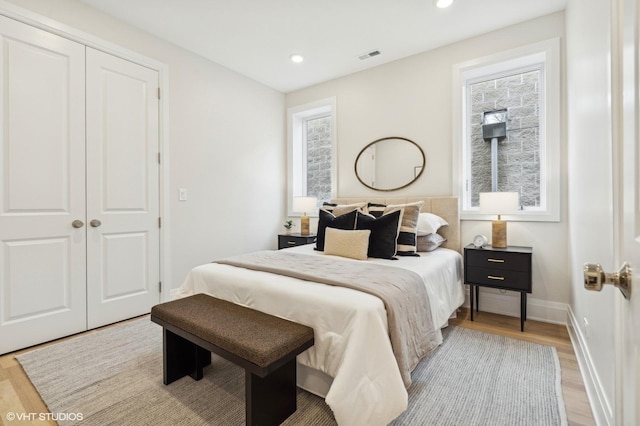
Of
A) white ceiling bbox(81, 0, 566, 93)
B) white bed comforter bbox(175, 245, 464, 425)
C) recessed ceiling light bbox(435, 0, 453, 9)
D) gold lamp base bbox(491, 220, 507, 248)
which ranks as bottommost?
white bed comforter bbox(175, 245, 464, 425)

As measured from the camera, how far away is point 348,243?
253 centimetres

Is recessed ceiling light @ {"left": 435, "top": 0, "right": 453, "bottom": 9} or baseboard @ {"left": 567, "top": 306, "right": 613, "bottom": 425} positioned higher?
recessed ceiling light @ {"left": 435, "top": 0, "right": 453, "bottom": 9}

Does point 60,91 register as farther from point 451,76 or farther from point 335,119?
point 451,76

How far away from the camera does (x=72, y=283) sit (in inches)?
96.8

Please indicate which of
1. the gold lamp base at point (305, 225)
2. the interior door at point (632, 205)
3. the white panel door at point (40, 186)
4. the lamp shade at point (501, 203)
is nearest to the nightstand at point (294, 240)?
the gold lamp base at point (305, 225)

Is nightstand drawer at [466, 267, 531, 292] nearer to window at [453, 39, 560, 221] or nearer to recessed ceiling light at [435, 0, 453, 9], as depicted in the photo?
window at [453, 39, 560, 221]

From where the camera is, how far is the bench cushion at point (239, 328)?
1280 millimetres

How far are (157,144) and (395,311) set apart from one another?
2.78m

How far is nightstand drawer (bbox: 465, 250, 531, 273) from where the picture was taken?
96.5 inches

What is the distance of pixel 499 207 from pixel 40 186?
3.71 m

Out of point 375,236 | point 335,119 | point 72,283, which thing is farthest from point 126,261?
point 335,119

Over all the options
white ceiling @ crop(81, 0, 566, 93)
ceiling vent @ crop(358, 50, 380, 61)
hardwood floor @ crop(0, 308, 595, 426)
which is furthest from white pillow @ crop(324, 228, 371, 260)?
ceiling vent @ crop(358, 50, 380, 61)

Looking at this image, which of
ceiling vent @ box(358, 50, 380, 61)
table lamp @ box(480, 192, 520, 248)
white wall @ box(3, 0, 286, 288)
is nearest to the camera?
table lamp @ box(480, 192, 520, 248)

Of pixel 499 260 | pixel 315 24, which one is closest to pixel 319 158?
pixel 315 24
